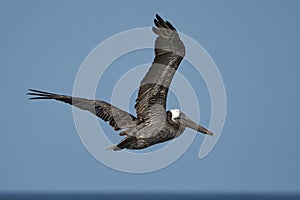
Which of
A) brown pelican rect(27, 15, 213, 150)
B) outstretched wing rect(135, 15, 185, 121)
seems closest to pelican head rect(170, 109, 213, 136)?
brown pelican rect(27, 15, 213, 150)

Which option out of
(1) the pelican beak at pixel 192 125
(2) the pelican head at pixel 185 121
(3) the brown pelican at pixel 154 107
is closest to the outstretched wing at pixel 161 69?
(3) the brown pelican at pixel 154 107

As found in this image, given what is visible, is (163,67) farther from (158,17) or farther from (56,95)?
(56,95)

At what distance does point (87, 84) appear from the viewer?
73.2 feet

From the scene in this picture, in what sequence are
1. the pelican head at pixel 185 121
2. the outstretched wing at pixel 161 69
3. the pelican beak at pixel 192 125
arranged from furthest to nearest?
the pelican beak at pixel 192 125 < the pelican head at pixel 185 121 < the outstretched wing at pixel 161 69

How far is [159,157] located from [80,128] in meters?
1.99

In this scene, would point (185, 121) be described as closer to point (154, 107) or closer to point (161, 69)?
point (154, 107)

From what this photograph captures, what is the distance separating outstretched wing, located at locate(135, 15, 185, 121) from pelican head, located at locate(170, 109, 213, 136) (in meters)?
0.43

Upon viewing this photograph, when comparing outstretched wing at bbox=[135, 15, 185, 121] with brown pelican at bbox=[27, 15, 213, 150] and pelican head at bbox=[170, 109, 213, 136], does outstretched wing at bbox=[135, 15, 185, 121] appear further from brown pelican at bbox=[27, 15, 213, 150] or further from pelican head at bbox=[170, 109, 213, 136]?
pelican head at bbox=[170, 109, 213, 136]

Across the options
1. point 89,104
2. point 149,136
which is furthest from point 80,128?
point 149,136

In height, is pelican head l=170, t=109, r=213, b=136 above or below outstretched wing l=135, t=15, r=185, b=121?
below

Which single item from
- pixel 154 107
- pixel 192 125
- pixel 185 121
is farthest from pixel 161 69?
pixel 192 125

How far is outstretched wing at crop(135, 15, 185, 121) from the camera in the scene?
2000cm

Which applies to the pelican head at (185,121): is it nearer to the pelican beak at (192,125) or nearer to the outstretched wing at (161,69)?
the pelican beak at (192,125)

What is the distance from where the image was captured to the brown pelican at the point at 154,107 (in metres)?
20.1
